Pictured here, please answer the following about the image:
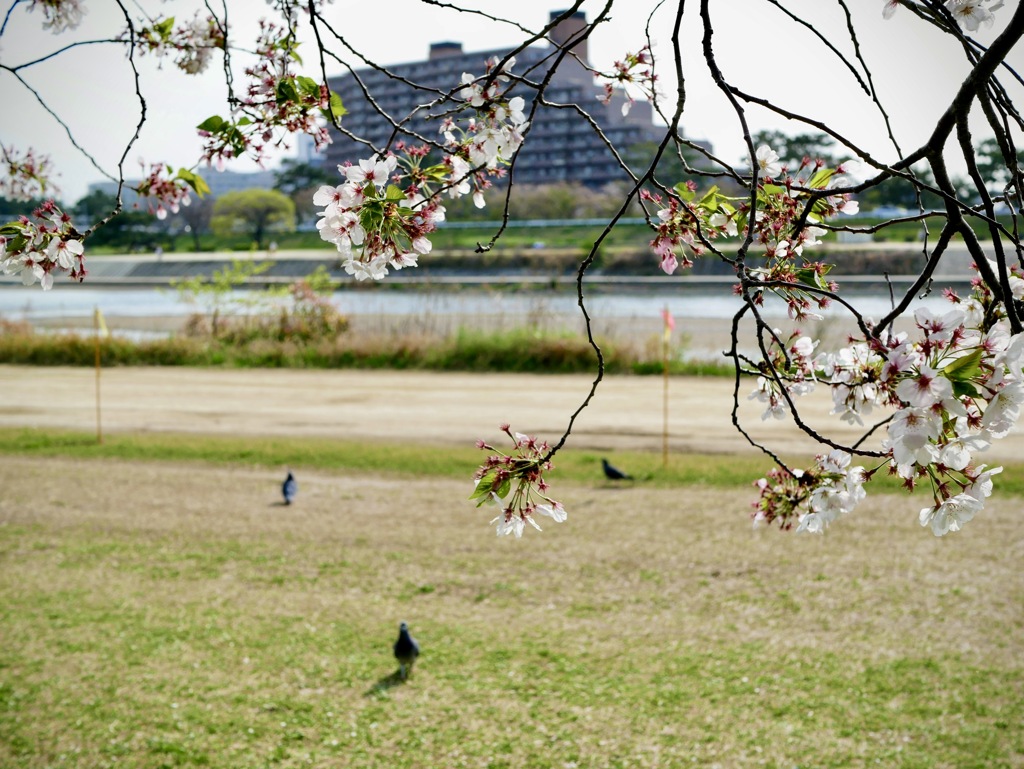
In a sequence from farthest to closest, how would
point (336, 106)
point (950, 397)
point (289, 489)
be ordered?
point (289, 489) → point (336, 106) → point (950, 397)

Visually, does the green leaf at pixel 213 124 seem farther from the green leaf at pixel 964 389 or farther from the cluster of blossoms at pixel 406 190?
the green leaf at pixel 964 389

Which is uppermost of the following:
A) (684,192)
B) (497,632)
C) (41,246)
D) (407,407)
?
(684,192)

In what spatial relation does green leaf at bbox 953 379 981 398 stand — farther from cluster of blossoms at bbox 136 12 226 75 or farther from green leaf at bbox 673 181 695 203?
cluster of blossoms at bbox 136 12 226 75

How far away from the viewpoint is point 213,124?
178 centimetres

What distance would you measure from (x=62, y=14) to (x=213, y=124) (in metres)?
0.34

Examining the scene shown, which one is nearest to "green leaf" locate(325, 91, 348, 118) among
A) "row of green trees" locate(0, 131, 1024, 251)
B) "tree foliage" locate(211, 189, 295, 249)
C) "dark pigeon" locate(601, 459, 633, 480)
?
"dark pigeon" locate(601, 459, 633, 480)

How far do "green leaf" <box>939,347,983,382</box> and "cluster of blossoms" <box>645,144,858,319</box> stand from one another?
442mm

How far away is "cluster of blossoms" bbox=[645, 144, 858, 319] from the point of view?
4.64 ft

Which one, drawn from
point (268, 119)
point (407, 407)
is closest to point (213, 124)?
point (268, 119)

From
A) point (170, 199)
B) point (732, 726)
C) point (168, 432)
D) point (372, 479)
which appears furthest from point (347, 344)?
point (170, 199)

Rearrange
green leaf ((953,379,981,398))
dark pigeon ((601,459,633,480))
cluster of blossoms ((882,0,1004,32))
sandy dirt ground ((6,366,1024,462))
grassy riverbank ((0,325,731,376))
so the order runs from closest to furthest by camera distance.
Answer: green leaf ((953,379,981,398)), cluster of blossoms ((882,0,1004,32)), dark pigeon ((601,459,633,480)), sandy dirt ground ((6,366,1024,462)), grassy riverbank ((0,325,731,376))

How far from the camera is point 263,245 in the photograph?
172 feet

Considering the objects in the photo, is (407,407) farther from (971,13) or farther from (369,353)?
(971,13)

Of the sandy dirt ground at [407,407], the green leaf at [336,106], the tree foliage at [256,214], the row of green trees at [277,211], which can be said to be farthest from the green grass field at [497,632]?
the tree foliage at [256,214]
